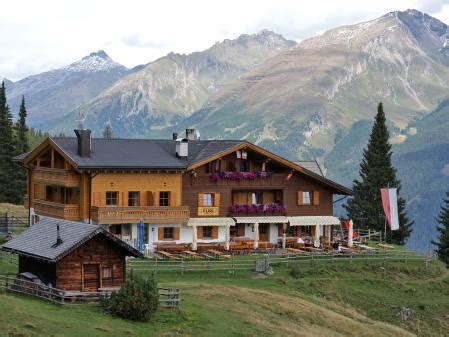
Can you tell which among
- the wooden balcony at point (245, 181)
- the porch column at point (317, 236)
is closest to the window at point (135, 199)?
the wooden balcony at point (245, 181)

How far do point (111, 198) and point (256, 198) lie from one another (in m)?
12.7

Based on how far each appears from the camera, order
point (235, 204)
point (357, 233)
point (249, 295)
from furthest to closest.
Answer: point (357, 233), point (235, 204), point (249, 295)

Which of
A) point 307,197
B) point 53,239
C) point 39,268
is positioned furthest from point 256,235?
point 53,239

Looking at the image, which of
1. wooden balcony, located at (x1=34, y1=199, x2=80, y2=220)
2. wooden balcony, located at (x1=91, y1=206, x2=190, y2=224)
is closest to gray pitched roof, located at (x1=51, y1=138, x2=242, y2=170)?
wooden balcony, located at (x1=91, y1=206, x2=190, y2=224)

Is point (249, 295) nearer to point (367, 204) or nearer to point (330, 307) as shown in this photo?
point (330, 307)

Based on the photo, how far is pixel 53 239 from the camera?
4084cm

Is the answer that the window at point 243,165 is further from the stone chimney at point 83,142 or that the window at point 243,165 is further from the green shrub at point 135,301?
the green shrub at point 135,301

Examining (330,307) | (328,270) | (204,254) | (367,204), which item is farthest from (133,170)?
(367,204)

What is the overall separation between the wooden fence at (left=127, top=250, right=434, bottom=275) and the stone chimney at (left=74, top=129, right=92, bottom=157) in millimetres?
9397

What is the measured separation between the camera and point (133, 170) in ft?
200

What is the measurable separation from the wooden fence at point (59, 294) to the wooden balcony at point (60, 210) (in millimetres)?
18599

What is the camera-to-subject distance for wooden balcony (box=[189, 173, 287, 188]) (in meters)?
64.8

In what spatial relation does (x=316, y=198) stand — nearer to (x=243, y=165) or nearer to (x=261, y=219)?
(x=261, y=219)

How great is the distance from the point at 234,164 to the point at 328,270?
537 inches
